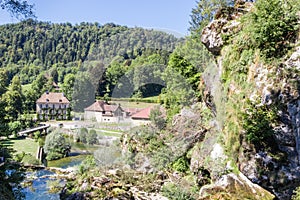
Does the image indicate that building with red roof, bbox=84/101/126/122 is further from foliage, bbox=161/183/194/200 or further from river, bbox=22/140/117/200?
foliage, bbox=161/183/194/200

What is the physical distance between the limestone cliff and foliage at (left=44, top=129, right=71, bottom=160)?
11.8m

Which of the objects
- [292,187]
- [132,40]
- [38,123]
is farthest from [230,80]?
[38,123]

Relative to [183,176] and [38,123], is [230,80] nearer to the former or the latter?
[183,176]

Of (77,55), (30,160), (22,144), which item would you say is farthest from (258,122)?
(77,55)

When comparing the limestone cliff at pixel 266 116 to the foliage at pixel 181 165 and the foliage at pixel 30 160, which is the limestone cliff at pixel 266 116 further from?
the foliage at pixel 30 160

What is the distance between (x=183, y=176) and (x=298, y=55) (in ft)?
13.7

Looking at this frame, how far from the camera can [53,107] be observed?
2908 cm

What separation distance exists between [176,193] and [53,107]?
83.8 ft

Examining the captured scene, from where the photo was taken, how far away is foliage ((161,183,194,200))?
5.81 meters

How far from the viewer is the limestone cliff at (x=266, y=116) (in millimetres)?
4359

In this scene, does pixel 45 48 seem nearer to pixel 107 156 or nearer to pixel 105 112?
pixel 105 112

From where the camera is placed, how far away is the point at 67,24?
81000 millimetres

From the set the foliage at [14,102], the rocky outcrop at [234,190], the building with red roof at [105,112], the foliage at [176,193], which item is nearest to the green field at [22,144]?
the building with red roof at [105,112]

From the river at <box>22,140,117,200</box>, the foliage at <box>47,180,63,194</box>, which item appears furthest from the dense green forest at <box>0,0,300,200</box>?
the river at <box>22,140,117,200</box>
